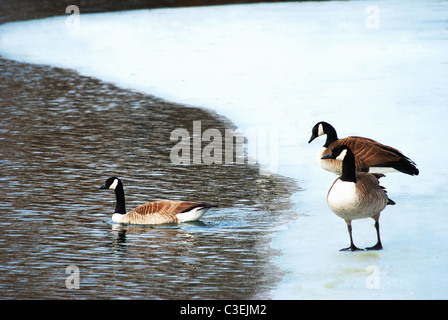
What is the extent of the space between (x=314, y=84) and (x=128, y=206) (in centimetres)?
801

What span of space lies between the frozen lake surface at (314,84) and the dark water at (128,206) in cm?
43

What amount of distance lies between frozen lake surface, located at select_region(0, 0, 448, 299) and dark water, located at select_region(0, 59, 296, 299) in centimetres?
43

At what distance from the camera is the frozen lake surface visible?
7223mm

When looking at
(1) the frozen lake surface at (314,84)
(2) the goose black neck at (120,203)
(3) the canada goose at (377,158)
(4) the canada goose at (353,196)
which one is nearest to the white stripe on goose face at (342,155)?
(4) the canada goose at (353,196)

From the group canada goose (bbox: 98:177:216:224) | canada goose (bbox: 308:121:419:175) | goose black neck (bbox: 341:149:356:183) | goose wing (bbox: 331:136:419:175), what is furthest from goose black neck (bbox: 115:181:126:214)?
goose black neck (bbox: 341:149:356:183)

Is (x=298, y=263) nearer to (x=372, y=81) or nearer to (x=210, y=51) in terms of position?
(x=372, y=81)

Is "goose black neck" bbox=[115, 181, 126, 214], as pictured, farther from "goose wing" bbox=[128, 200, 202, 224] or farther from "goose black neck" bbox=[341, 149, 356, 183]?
"goose black neck" bbox=[341, 149, 356, 183]

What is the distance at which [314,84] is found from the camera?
16.7m

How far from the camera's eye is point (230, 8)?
107 feet

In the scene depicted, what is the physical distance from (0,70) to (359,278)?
1667cm

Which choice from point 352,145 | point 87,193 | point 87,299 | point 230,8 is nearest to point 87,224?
point 87,193

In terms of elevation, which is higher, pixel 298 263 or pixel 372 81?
pixel 372 81

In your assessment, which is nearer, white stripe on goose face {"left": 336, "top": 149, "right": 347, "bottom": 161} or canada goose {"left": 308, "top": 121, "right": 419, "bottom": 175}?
white stripe on goose face {"left": 336, "top": 149, "right": 347, "bottom": 161}
